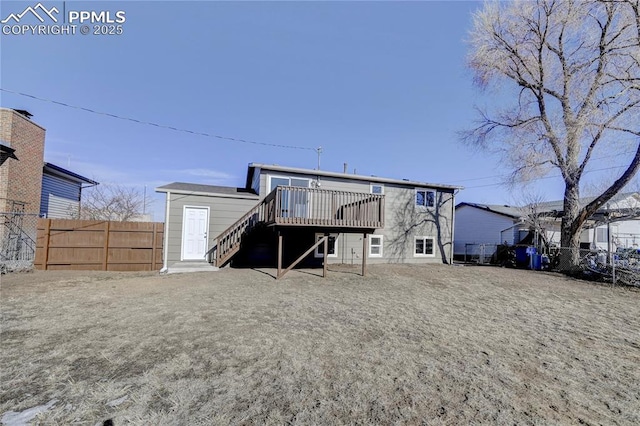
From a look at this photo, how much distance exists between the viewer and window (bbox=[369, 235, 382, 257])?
14.2 metres

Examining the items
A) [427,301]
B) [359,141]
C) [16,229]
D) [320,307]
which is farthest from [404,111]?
[16,229]

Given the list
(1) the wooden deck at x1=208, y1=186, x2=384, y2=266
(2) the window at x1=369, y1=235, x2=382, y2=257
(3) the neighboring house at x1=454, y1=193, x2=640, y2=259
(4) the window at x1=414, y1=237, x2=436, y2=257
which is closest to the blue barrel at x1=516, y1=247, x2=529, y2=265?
(3) the neighboring house at x1=454, y1=193, x2=640, y2=259

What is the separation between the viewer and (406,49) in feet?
40.7

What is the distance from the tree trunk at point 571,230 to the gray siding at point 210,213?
47.3ft

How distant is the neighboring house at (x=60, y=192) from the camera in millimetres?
13320

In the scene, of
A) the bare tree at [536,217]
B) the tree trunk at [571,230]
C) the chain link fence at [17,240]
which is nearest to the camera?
the chain link fence at [17,240]

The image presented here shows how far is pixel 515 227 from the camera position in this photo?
20609mm

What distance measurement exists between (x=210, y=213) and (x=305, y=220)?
13.5 feet

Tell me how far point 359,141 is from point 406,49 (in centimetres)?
936

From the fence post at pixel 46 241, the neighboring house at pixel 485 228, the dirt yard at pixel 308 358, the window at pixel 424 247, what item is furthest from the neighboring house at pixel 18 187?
Result: the neighboring house at pixel 485 228

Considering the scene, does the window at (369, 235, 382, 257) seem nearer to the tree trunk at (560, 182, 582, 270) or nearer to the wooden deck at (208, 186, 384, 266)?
the wooden deck at (208, 186, 384, 266)

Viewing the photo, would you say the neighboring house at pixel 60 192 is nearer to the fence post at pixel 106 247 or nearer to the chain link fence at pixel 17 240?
the chain link fence at pixel 17 240

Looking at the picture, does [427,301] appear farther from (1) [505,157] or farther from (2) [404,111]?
A: (2) [404,111]

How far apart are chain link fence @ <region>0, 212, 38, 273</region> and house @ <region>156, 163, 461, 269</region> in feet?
15.3
